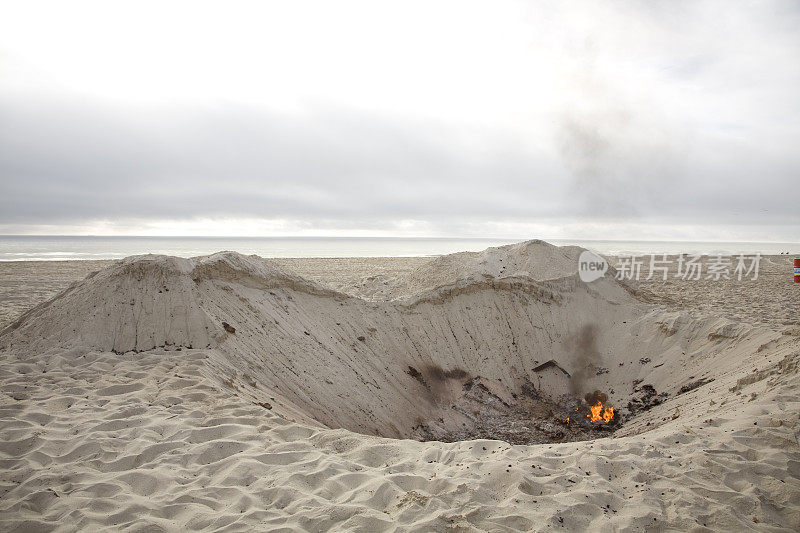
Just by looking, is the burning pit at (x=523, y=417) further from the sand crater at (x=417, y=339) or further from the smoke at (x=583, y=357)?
the smoke at (x=583, y=357)

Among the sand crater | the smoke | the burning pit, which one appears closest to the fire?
the burning pit

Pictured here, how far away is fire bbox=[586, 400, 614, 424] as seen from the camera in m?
7.59

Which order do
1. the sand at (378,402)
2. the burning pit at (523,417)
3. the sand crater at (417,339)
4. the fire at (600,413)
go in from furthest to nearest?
the fire at (600,413) → the burning pit at (523,417) → the sand crater at (417,339) → the sand at (378,402)

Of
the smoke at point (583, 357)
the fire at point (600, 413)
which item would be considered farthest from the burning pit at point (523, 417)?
the smoke at point (583, 357)

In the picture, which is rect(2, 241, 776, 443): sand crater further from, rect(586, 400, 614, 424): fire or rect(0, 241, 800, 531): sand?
rect(586, 400, 614, 424): fire

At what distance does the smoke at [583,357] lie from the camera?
28.3 ft

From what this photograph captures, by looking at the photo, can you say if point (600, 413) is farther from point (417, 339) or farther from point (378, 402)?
point (378, 402)

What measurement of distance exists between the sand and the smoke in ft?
0.15

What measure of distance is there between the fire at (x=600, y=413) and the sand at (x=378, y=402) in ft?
0.69

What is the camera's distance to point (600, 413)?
25.5ft

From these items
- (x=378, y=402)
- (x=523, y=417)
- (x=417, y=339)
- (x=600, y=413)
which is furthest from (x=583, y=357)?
(x=378, y=402)

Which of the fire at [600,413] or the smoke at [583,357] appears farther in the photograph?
the smoke at [583,357]

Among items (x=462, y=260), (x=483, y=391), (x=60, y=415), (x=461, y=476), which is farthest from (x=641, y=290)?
(x=60, y=415)

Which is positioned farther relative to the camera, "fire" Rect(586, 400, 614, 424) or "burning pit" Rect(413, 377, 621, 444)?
"fire" Rect(586, 400, 614, 424)
